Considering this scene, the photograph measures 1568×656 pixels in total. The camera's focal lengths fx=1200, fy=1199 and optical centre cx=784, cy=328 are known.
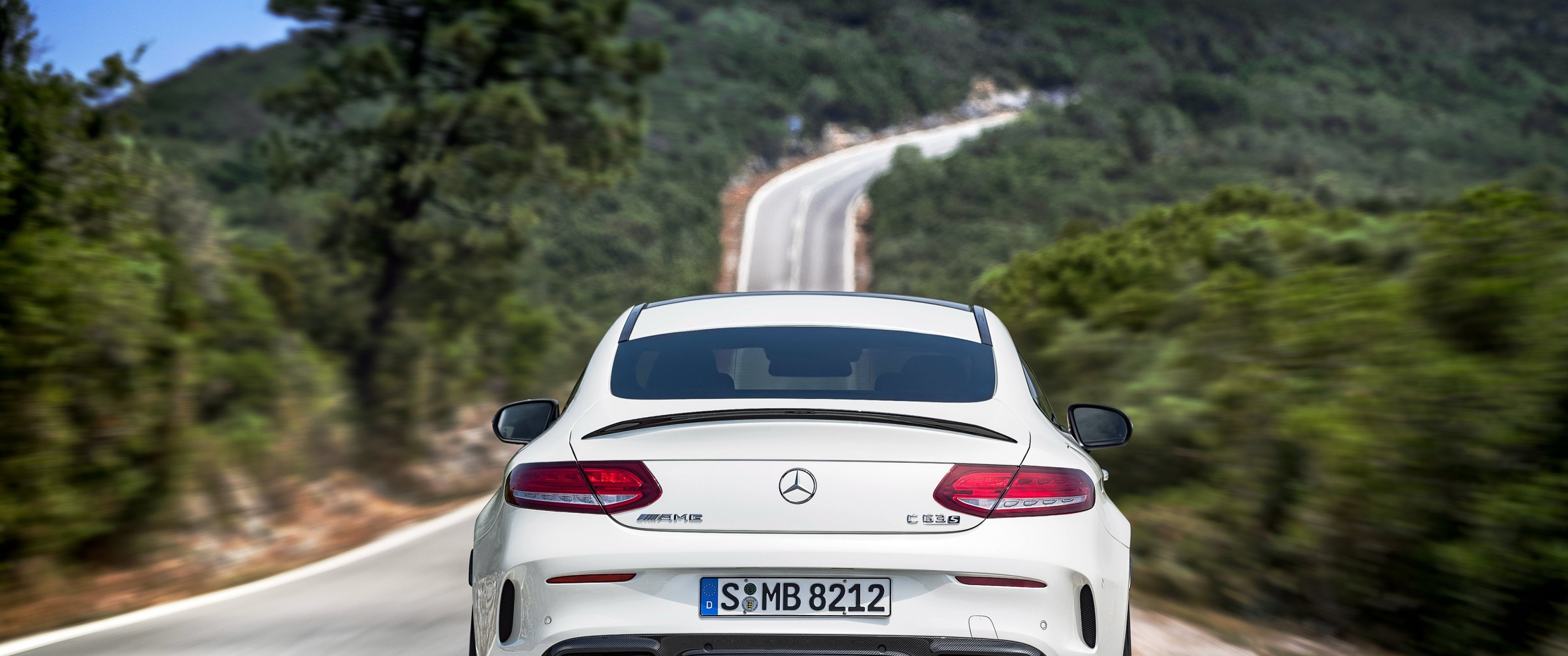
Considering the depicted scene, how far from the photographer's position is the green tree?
53.0 feet

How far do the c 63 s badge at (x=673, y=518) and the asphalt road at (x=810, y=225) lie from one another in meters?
33.1

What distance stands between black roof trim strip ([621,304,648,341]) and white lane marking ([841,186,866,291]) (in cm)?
3710

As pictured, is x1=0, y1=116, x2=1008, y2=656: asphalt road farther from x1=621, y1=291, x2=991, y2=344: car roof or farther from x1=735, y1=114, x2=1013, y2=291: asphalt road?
x1=735, y1=114, x2=1013, y2=291: asphalt road

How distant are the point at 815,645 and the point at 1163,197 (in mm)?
45970

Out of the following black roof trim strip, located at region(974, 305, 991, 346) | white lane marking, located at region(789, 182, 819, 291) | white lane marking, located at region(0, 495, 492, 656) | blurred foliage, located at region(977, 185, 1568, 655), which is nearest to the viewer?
black roof trim strip, located at region(974, 305, 991, 346)

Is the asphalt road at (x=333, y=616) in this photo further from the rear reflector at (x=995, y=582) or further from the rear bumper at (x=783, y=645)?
the rear reflector at (x=995, y=582)

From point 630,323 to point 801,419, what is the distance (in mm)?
1310

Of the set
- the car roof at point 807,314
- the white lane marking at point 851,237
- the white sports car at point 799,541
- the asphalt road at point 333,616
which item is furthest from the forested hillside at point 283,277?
the white lane marking at point 851,237

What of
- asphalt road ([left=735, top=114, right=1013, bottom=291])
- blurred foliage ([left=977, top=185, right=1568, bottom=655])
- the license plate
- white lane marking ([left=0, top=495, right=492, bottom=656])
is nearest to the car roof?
the license plate

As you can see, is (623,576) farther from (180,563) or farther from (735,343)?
(180,563)

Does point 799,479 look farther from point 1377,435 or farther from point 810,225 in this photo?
point 810,225

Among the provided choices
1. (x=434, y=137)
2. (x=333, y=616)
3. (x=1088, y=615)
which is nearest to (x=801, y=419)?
(x=1088, y=615)

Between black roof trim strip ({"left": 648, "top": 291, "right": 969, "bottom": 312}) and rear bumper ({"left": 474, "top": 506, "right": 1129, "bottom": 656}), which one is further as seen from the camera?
black roof trim strip ({"left": 648, "top": 291, "right": 969, "bottom": 312})

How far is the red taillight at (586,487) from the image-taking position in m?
3.00
